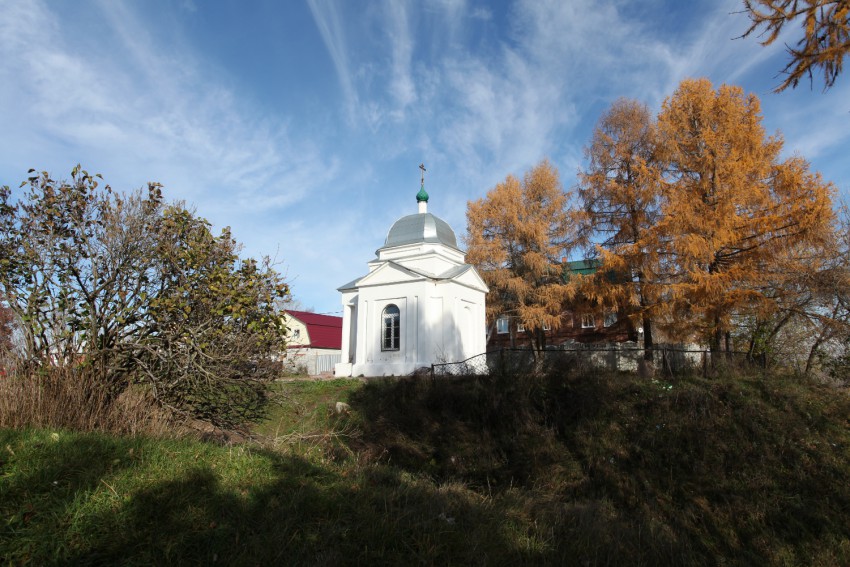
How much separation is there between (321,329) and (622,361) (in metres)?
25.8

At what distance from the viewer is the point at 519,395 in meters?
13.4

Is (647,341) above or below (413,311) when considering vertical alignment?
below

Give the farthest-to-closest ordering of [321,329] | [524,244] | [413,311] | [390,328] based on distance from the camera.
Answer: [321,329] < [524,244] < [390,328] < [413,311]

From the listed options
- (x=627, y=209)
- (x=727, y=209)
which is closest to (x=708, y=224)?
(x=727, y=209)

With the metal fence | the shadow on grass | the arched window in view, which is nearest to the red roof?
the arched window

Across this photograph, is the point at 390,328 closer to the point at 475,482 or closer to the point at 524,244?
the point at 524,244

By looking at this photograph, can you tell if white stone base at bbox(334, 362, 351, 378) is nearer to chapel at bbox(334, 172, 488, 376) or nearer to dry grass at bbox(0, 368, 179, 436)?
chapel at bbox(334, 172, 488, 376)

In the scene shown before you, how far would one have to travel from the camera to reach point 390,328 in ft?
68.8

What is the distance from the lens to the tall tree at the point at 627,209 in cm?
1561

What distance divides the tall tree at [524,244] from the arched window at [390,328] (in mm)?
5498

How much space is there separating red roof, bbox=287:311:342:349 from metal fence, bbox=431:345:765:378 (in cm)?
2188

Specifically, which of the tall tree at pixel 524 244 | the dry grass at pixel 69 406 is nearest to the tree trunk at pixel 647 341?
the tall tree at pixel 524 244

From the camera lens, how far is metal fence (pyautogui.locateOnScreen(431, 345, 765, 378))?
13758 millimetres

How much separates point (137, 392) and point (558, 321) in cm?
1885
